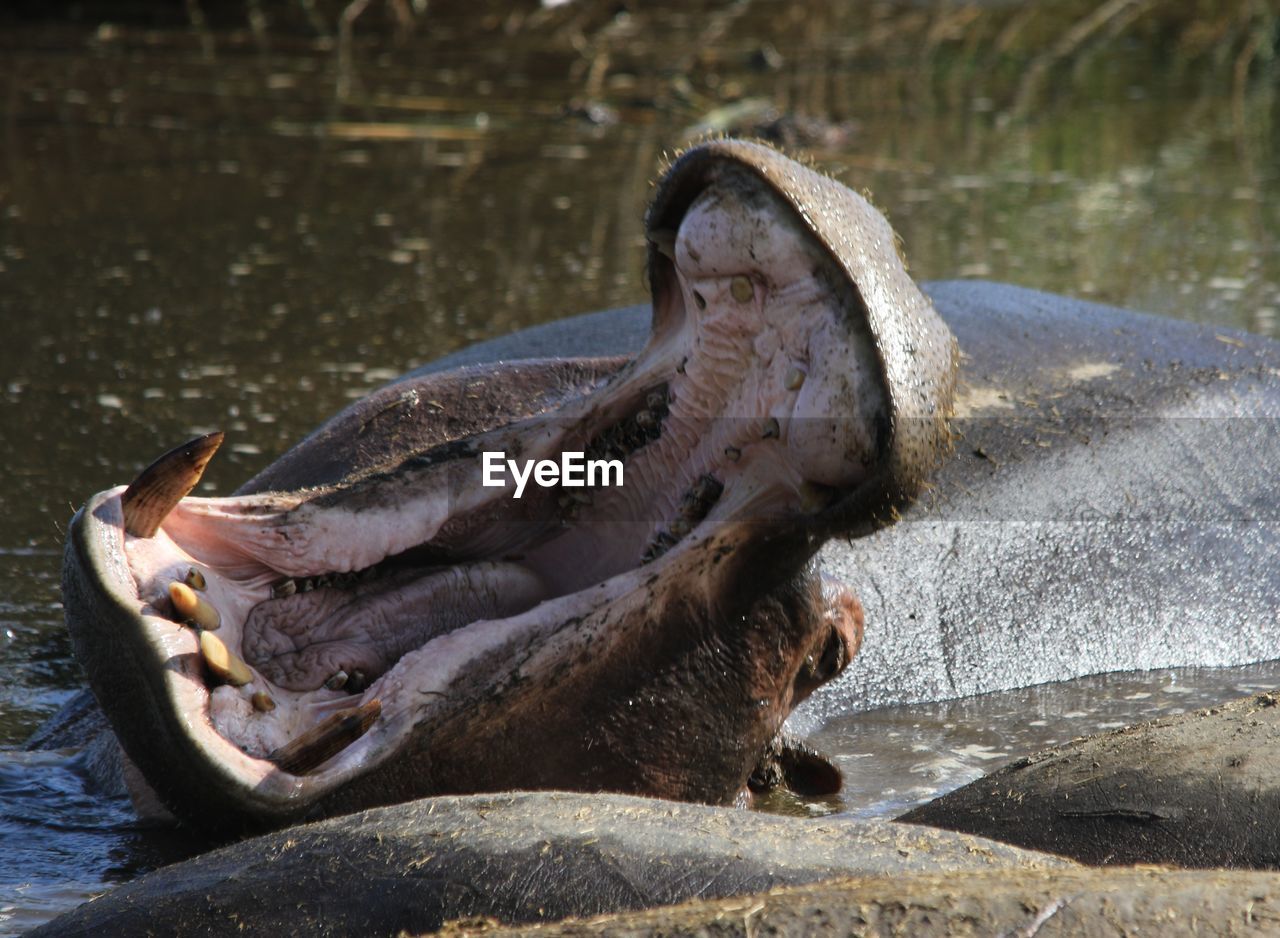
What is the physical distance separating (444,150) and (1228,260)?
2819 mm

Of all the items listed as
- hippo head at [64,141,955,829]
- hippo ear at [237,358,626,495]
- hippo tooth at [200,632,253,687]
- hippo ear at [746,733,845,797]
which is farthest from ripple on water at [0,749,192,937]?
hippo ear at [746,733,845,797]

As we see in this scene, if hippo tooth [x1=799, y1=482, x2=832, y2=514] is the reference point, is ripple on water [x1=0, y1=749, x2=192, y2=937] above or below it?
below

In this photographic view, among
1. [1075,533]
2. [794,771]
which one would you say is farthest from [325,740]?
[1075,533]

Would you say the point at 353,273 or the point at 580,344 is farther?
the point at 353,273

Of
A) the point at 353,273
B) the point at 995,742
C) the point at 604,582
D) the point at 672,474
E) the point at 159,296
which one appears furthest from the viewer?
the point at 353,273

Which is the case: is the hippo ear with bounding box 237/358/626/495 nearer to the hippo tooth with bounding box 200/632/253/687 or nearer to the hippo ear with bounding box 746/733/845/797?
the hippo ear with bounding box 746/733/845/797

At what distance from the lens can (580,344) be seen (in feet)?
11.9

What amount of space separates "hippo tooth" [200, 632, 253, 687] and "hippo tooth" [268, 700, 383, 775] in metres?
0.09

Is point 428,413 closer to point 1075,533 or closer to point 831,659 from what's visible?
point 831,659

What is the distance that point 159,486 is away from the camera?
2.19 m

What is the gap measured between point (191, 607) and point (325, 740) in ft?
0.68

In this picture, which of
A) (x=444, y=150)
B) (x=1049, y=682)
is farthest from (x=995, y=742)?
(x=444, y=150)

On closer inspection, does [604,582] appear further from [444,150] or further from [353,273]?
[444,150]

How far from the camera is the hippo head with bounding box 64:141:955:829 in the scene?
2.03 metres
